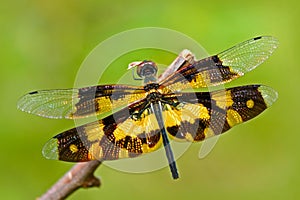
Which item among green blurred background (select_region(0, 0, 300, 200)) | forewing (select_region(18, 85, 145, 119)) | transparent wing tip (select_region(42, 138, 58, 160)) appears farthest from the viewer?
green blurred background (select_region(0, 0, 300, 200))

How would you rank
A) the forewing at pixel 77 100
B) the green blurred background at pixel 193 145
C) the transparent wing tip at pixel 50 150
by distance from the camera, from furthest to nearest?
the green blurred background at pixel 193 145 → the forewing at pixel 77 100 → the transparent wing tip at pixel 50 150

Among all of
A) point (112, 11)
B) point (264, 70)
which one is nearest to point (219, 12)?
point (264, 70)

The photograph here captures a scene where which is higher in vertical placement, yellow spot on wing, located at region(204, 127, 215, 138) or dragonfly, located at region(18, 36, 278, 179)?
dragonfly, located at region(18, 36, 278, 179)

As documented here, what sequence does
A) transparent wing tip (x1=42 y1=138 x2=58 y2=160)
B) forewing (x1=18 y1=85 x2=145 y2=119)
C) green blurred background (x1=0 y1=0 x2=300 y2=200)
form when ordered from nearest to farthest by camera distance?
transparent wing tip (x1=42 y1=138 x2=58 y2=160)
forewing (x1=18 y1=85 x2=145 y2=119)
green blurred background (x1=0 y1=0 x2=300 y2=200)

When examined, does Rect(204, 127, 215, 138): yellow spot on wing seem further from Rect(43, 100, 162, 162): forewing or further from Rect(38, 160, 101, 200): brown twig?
Rect(38, 160, 101, 200): brown twig

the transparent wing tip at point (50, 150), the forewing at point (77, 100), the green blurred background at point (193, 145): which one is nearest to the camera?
the transparent wing tip at point (50, 150)

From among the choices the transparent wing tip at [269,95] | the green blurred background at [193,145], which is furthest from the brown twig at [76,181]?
the green blurred background at [193,145]

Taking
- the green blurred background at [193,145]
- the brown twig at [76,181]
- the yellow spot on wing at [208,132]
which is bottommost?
the yellow spot on wing at [208,132]

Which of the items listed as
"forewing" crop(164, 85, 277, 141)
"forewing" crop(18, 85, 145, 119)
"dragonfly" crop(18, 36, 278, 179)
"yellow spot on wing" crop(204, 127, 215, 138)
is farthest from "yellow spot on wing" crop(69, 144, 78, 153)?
"yellow spot on wing" crop(204, 127, 215, 138)

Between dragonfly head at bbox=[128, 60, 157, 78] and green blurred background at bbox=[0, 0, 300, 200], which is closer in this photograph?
dragonfly head at bbox=[128, 60, 157, 78]

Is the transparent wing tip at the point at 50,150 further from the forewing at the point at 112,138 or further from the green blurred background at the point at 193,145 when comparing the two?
the green blurred background at the point at 193,145
